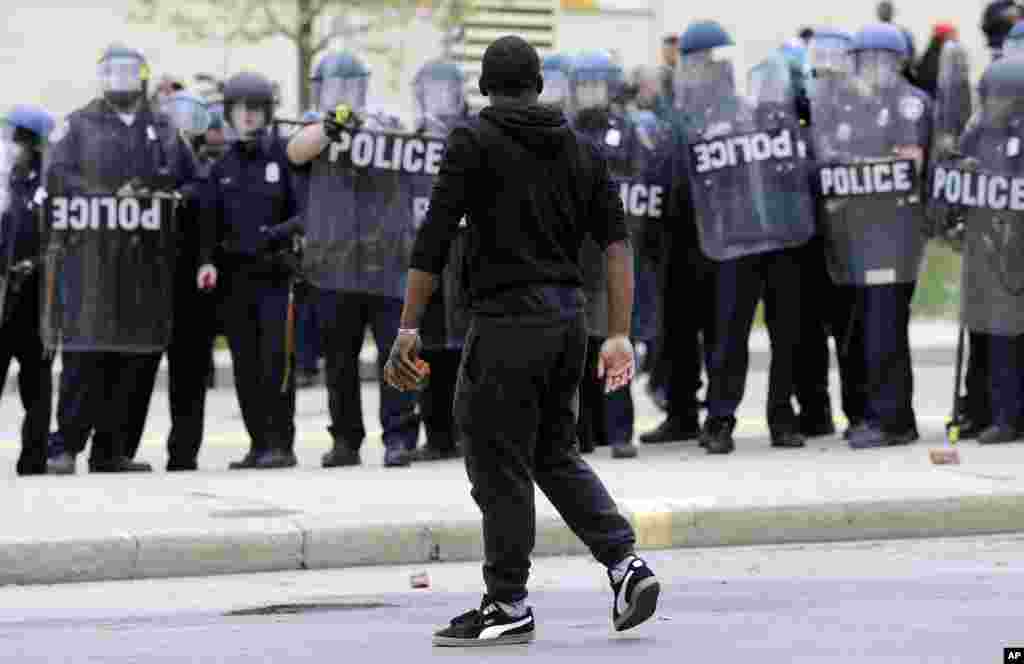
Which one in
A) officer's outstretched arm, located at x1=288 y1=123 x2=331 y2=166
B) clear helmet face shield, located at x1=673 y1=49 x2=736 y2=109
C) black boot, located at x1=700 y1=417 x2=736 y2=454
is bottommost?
black boot, located at x1=700 y1=417 x2=736 y2=454

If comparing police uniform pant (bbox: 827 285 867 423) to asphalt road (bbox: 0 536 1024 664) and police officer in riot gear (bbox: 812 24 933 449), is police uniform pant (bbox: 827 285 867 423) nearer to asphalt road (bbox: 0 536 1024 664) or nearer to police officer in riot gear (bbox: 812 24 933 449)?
police officer in riot gear (bbox: 812 24 933 449)

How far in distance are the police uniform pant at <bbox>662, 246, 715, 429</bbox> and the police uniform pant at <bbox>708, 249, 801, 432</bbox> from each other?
39 centimetres

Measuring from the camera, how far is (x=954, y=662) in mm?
6930

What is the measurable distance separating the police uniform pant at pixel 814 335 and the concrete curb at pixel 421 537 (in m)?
2.93

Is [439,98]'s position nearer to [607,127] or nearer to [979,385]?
[607,127]

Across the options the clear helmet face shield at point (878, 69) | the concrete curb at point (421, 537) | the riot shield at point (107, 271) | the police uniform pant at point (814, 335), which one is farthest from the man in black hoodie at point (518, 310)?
the police uniform pant at point (814, 335)

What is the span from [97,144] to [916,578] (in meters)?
5.11

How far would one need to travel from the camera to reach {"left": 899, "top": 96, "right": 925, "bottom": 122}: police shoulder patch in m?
12.6

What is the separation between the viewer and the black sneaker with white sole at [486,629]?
24.8 feet

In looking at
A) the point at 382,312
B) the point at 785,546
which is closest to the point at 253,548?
the point at 785,546

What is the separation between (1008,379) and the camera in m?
12.6

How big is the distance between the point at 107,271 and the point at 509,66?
5.21m

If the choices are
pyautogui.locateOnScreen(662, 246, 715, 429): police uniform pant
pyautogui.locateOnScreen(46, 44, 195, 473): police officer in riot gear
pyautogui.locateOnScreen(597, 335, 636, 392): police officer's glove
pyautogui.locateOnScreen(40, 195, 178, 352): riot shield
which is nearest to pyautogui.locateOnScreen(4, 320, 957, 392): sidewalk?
pyautogui.locateOnScreen(662, 246, 715, 429): police uniform pant

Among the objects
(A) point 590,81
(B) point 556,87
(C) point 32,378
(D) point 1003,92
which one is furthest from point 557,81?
(C) point 32,378
